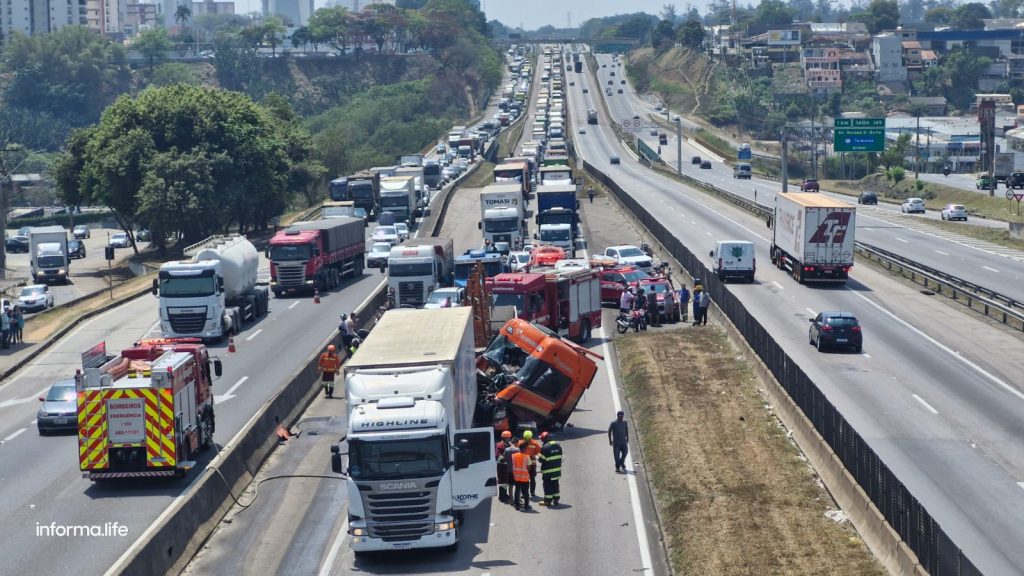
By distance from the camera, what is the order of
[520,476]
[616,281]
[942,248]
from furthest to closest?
[942,248]
[616,281]
[520,476]

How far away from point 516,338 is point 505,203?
39.9 metres

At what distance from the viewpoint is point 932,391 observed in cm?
3803

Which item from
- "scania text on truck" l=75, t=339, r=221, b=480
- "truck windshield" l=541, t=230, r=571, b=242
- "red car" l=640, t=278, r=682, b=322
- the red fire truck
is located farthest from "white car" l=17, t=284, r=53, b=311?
"scania text on truck" l=75, t=339, r=221, b=480

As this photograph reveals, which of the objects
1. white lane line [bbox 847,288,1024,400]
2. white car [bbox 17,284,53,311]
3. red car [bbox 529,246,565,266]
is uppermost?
red car [bbox 529,246,565,266]

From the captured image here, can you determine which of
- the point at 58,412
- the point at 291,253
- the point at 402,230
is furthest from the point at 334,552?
the point at 402,230

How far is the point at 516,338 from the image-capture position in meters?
35.7

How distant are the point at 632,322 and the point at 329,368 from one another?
14433mm

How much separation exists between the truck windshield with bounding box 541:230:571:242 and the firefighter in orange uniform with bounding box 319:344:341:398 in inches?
1206

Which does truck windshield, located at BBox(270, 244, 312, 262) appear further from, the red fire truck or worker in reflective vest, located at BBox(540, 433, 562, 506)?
worker in reflective vest, located at BBox(540, 433, 562, 506)

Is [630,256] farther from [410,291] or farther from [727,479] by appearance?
[727,479]

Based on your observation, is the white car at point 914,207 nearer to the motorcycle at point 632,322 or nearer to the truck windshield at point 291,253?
the truck windshield at point 291,253

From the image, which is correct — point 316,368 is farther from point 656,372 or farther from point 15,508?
point 15,508

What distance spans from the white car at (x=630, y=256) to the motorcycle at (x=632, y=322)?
1262cm

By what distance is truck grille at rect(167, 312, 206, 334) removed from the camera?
49.2 m
